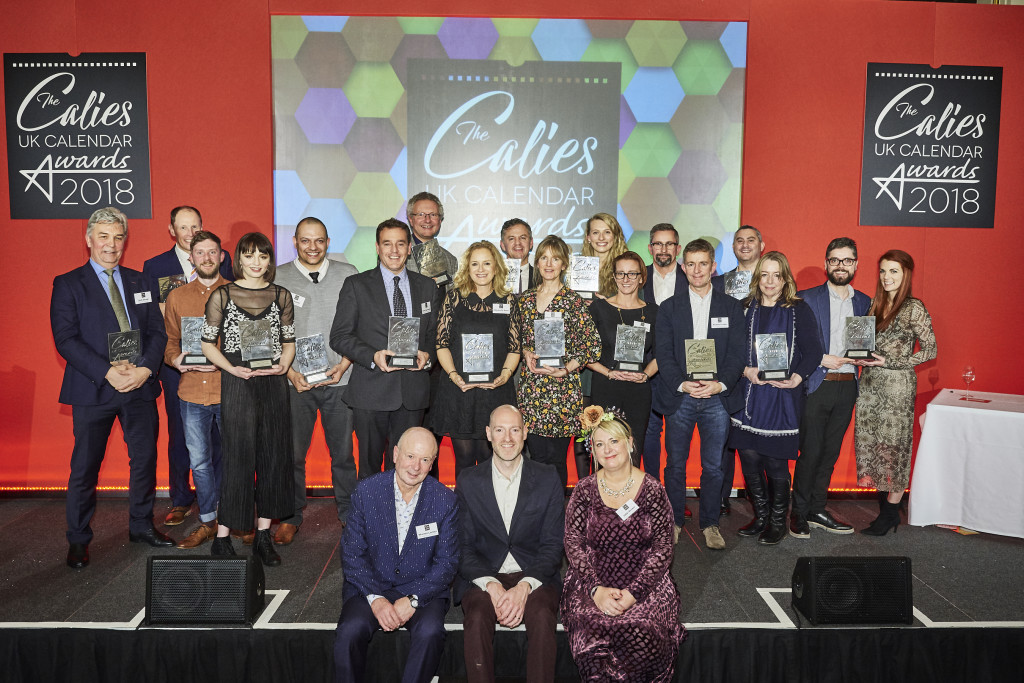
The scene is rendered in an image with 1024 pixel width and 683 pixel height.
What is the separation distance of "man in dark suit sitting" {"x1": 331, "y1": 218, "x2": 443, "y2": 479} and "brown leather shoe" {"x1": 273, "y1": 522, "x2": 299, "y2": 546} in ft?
2.14

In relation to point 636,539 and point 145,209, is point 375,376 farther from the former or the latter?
point 145,209

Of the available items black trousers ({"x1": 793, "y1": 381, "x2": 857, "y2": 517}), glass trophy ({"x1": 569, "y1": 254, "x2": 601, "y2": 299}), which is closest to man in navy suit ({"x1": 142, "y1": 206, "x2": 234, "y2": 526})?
glass trophy ({"x1": 569, "y1": 254, "x2": 601, "y2": 299})

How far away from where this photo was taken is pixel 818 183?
5148 millimetres

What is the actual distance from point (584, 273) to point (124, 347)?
2.66 metres

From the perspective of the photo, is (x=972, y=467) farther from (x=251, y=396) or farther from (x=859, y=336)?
(x=251, y=396)

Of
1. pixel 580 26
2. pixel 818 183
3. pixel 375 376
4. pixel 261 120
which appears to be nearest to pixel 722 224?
pixel 818 183

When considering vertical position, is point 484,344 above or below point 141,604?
above

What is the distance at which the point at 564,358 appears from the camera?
381 cm

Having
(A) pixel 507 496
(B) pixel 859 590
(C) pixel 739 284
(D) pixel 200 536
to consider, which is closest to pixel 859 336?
(C) pixel 739 284

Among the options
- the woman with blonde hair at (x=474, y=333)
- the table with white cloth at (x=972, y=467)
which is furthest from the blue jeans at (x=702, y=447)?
the table with white cloth at (x=972, y=467)

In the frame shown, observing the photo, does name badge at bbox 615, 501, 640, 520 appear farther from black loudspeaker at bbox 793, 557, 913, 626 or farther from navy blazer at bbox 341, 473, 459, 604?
black loudspeaker at bbox 793, 557, 913, 626

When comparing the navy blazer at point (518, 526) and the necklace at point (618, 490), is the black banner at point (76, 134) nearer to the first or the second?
the navy blazer at point (518, 526)

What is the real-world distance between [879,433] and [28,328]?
19.9 feet

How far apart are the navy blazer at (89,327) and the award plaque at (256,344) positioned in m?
0.76
